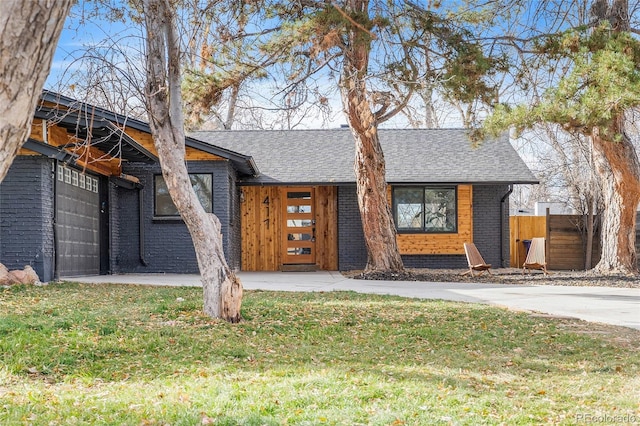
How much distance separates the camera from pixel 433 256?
58.3 ft

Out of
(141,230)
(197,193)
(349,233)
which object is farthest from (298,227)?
(141,230)

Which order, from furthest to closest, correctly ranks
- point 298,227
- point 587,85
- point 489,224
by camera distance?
1. point 298,227
2. point 489,224
3. point 587,85

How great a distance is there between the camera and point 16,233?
1151cm

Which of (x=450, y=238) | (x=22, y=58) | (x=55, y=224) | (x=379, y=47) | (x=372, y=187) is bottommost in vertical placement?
(x=450, y=238)

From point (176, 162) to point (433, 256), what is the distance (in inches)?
464

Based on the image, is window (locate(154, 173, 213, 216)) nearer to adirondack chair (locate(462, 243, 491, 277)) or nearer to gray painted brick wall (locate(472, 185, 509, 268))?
adirondack chair (locate(462, 243, 491, 277))

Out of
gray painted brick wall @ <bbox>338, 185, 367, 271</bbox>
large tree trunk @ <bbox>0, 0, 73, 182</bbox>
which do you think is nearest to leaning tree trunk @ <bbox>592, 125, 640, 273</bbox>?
gray painted brick wall @ <bbox>338, 185, 367, 271</bbox>

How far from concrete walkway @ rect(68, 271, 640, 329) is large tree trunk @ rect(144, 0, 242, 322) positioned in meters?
4.20

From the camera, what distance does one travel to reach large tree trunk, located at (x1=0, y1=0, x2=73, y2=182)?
221 cm

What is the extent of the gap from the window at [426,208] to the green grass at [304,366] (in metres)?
9.26

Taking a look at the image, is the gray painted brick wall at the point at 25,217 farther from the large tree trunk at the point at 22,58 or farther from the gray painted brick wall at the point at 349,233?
the large tree trunk at the point at 22,58

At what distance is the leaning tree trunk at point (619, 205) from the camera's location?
14367mm

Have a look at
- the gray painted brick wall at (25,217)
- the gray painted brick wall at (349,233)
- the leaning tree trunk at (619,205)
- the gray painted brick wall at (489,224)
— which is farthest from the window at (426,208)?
the gray painted brick wall at (25,217)

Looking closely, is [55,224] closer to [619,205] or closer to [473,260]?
[473,260]
